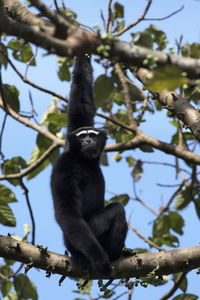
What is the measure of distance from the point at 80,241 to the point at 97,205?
4.06ft

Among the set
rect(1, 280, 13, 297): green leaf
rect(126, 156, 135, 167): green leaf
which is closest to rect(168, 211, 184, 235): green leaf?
rect(126, 156, 135, 167): green leaf

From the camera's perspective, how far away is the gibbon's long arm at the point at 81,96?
849cm

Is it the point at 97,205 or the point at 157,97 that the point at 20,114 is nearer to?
the point at 97,205

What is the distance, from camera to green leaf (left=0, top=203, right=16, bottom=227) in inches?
306

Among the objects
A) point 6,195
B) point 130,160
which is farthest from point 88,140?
point 130,160

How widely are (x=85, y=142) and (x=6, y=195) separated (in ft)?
5.09

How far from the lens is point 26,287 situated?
841 cm

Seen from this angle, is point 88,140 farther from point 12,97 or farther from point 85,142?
point 12,97

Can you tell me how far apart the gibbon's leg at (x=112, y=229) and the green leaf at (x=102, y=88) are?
212 centimetres

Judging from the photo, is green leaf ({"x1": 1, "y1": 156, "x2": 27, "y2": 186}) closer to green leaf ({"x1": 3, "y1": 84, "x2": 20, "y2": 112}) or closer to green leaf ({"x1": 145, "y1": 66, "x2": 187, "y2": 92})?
green leaf ({"x1": 3, "y1": 84, "x2": 20, "y2": 112})

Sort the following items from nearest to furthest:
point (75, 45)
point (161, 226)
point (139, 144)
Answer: point (75, 45) < point (139, 144) < point (161, 226)

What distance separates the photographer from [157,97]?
6.10 m

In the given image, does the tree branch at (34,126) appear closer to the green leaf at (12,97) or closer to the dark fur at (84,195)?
the green leaf at (12,97)

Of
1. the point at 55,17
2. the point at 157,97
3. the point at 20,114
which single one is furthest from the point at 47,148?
the point at 55,17
